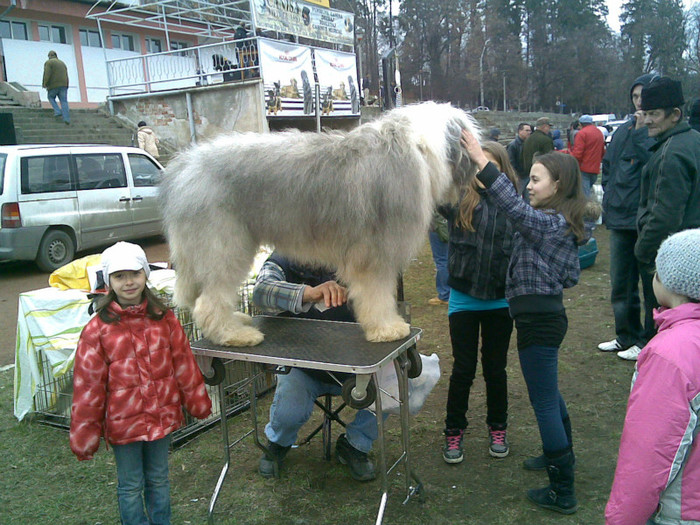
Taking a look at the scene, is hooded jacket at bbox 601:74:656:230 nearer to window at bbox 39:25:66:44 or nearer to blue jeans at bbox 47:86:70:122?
blue jeans at bbox 47:86:70:122

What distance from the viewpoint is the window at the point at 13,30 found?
64.8ft

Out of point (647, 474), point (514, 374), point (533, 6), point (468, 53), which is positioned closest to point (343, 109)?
point (514, 374)

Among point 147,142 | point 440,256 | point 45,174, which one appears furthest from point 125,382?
point 147,142

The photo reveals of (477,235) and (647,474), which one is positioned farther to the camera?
(477,235)

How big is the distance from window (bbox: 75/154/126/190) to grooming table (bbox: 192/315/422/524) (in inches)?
299

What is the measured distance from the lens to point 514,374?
4676 mm

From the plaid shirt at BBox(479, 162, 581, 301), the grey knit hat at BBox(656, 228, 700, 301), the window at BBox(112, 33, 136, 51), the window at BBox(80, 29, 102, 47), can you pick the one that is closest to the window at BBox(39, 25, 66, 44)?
the window at BBox(80, 29, 102, 47)

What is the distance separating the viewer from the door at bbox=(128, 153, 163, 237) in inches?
407

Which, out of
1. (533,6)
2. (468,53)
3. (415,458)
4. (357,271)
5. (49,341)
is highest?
(533,6)

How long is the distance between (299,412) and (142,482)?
875 mm

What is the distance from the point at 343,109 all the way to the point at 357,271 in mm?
17416

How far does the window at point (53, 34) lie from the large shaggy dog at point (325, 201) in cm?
2255

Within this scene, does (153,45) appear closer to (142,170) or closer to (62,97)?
(62,97)

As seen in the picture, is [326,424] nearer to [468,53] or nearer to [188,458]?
[188,458]
